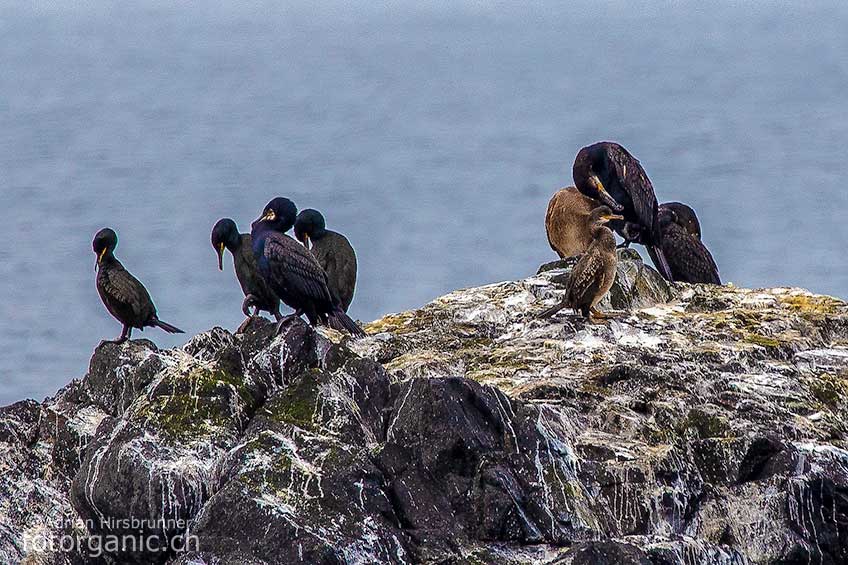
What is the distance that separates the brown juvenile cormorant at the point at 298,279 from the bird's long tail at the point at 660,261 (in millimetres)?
3796

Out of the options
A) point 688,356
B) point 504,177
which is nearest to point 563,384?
point 688,356

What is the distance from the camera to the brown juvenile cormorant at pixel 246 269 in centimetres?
1850

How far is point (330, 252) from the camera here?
1933cm

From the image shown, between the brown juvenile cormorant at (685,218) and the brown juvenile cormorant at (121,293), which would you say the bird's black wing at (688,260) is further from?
the brown juvenile cormorant at (121,293)

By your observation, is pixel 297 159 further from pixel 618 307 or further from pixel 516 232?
pixel 618 307

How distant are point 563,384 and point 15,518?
4.26 metres

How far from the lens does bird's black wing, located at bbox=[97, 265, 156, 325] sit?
17.7m

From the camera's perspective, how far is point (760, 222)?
147 m

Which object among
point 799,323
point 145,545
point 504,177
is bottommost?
point 145,545

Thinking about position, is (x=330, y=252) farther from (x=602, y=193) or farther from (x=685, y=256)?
(x=685, y=256)

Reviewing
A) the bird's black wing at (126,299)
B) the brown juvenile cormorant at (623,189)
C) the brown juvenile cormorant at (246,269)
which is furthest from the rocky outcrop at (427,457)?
the brown juvenile cormorant at (623,189)

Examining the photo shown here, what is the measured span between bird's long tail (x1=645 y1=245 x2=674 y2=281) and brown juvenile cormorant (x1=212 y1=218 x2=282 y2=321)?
3.95 meters

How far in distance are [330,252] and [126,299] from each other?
96.3 inches

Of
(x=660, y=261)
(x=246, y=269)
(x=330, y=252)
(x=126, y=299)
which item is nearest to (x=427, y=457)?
(x=126, y=299)
